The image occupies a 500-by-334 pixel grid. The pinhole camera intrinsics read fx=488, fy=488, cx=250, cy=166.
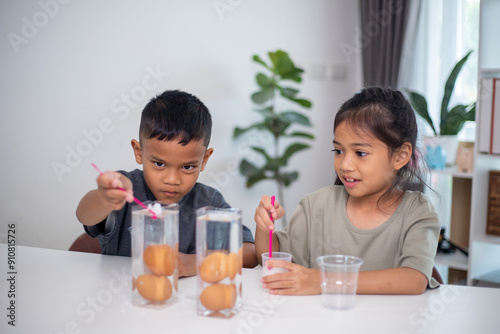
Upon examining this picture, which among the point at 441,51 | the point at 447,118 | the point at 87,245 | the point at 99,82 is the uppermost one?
the point at 441,51

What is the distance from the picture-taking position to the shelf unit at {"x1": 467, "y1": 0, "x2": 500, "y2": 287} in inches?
101

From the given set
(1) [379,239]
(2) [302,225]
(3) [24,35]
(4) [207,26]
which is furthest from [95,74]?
(1) [379,239]

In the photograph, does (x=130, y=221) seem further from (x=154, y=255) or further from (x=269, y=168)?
(x=269, y=168)

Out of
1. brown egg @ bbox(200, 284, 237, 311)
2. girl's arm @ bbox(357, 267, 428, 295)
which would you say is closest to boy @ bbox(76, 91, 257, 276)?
brown egg @ bbox(200, 284, 237, 311)

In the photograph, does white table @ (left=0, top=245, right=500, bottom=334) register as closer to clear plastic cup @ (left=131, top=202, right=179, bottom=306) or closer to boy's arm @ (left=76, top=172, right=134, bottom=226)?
Result: clear plastic cup @ (left=131, top=202, right=179, bottom=306)

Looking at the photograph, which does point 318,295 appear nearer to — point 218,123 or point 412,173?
point 412,173

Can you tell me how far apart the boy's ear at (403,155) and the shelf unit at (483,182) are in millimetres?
Answer: 1358

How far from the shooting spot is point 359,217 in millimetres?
1420

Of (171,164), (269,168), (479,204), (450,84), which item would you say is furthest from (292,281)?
(269,168)

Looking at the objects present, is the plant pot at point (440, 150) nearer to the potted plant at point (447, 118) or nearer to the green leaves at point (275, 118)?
the potted plant at point (447, 118)

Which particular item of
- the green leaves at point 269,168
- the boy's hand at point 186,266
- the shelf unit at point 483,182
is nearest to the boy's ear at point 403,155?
the boy's hand at point 186,266

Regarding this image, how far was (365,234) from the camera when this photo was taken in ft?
4.51

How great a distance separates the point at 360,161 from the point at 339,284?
442 mm

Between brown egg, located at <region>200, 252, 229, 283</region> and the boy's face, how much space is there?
0.44 meters
